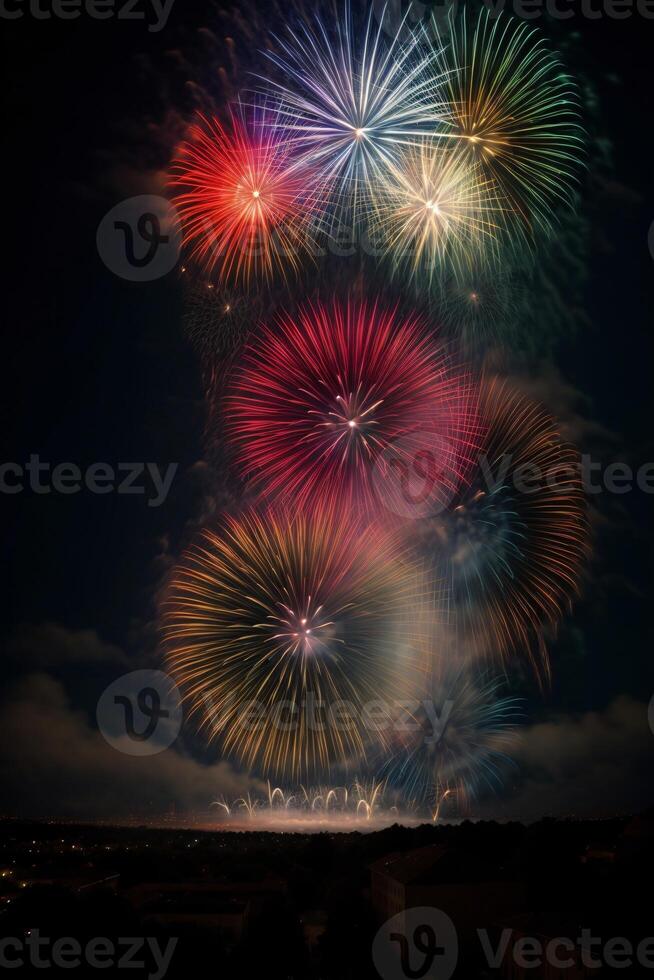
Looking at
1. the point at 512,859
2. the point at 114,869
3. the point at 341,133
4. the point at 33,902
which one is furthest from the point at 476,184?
the point at 114,869

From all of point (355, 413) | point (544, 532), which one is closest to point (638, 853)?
point (544, 532)

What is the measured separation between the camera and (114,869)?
6625 centimetres

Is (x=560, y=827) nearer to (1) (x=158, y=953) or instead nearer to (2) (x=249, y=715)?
(1) (x=158, y=953)

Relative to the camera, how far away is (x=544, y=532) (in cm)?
2417

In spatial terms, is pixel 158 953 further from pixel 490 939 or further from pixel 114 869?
pixel 114 869

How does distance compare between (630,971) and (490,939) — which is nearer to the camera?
(630,971)

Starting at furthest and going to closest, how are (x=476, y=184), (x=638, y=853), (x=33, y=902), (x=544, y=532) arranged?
(x=638, y=853) < (x=33, y=902) < (x=544, y=532) < (x=476, y=184)

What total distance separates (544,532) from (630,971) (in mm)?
11658

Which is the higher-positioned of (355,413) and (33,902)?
(355,413)

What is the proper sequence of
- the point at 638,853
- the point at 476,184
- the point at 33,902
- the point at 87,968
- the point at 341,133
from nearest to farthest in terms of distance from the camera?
1. the point at 341,133
2. the point at 476,184
3. the point at 87,968
4. the point at 33,902
5. the point at 638,853

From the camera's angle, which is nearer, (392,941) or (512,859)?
(392,941)

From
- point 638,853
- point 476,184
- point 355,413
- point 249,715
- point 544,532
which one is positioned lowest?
point 638,853

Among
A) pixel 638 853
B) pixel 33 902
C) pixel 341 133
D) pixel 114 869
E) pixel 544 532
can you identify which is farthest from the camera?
pixel 114 869

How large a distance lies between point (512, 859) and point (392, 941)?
33.2 ft
